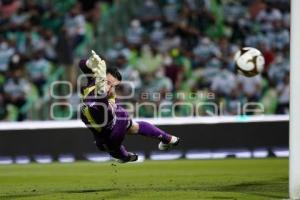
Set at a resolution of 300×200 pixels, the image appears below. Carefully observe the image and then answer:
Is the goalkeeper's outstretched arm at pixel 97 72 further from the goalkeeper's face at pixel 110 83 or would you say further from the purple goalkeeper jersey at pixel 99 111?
the goalkeeper's face at pixel 110 83

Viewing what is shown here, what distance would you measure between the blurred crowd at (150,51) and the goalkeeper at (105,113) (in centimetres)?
142

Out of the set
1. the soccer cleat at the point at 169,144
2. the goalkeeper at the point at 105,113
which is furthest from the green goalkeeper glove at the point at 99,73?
the soccer cleat at the point at 169,144

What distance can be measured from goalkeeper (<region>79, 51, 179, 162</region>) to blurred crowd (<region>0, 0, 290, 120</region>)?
1.42m

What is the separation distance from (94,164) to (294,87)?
456 cm

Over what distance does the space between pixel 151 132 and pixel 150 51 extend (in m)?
2.94

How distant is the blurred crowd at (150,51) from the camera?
11.9m

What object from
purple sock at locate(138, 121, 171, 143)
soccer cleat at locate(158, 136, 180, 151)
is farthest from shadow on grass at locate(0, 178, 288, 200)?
soccer cleat at locate(158, 136, 180, 151)

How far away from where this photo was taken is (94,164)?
1091cm

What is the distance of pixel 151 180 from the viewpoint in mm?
9617

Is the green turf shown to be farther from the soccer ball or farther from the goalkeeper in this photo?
the soccer ball

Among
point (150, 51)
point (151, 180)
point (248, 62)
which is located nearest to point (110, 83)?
point (151, 180)

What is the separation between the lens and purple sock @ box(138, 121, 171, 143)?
1000 centimetres

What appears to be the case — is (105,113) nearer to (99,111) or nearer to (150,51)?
(99,111)

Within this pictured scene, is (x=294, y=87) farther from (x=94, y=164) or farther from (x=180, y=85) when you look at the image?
(x=180, y=85)
